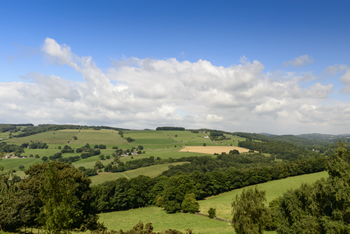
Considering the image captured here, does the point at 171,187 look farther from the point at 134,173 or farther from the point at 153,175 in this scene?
the point at 134,173

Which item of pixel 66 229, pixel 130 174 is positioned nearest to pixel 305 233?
pixel 66 229

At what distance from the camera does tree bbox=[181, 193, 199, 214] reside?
54784 millimetres

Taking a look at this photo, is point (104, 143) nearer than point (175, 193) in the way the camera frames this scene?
No

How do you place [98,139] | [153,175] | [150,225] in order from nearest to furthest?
1. [150,225]
2. [153,175]
3. [98,139]

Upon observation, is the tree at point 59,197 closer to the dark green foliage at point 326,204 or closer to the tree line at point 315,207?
the tree line at point 315,207

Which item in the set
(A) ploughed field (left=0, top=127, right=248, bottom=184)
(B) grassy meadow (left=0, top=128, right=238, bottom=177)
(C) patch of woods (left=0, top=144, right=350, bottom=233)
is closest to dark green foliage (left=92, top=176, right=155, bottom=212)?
(C) patch of woods (left=0, top=144, right=350, bottom=233)

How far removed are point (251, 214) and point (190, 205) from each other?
130 ft

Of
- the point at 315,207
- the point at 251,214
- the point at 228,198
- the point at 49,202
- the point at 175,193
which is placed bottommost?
the point at 228,198

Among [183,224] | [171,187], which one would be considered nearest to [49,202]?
[183,224]

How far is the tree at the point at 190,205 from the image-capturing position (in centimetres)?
5478

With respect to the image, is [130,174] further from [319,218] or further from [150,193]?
[319,218]

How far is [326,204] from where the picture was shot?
76.7 feet

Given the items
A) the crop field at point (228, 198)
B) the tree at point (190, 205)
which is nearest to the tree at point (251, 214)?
the crop field at point (228, 198)

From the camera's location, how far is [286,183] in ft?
269
